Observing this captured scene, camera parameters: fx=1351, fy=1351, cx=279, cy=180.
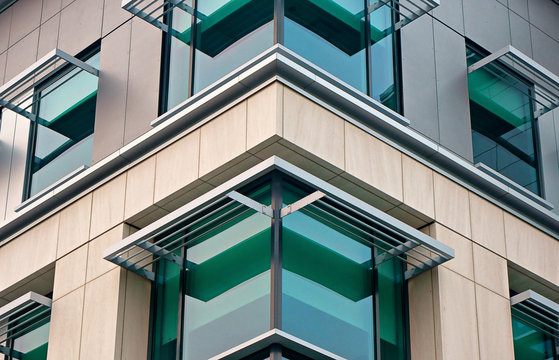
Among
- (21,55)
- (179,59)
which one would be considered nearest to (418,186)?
(179,59)

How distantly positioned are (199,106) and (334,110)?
2.29 m

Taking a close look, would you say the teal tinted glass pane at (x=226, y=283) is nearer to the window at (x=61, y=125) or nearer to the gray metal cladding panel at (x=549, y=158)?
the window at (x=61, y=125)

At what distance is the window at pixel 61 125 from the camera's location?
2569 centimetres

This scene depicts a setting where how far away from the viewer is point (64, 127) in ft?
86.2

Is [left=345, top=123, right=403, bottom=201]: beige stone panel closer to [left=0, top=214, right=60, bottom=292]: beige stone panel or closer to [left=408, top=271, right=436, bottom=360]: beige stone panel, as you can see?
[left=408, top=271, right=436, bottom=360]: beige stone panel

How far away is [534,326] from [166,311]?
678cm

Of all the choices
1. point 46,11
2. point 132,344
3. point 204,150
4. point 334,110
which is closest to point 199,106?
point 204,150

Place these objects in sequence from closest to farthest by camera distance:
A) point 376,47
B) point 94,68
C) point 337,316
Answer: point 337,316 < point 376,47 < point 94,68

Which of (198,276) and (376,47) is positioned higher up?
(376,47)

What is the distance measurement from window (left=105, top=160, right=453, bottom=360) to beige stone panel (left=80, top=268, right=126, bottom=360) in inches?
17.5

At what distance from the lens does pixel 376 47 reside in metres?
24.4

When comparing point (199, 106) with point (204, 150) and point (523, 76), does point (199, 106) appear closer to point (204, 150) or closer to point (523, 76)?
point (204, 150)

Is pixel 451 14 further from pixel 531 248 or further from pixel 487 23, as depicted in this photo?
pixel 531 248

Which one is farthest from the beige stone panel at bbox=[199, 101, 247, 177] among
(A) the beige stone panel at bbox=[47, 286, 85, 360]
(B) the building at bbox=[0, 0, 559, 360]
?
(A) the beige stone panel at bbox=[47, 286, 85, 360]
